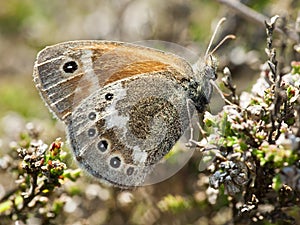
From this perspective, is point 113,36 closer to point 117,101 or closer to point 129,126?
point 117,101

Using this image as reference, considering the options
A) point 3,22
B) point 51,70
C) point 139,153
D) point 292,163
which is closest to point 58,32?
point 3,22

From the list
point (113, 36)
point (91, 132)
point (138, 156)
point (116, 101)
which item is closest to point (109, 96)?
point (116, 101)

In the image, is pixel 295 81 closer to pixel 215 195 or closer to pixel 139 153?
pixel 215 195

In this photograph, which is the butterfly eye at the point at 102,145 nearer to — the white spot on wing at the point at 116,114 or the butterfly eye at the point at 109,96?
the white spot on wing at the point at 116,114

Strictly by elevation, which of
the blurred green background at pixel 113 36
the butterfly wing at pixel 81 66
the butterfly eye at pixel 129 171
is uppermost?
the blurred green background at pixel 113 36

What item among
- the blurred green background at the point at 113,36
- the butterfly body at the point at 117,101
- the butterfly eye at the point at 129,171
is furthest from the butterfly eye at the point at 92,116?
the blurred green background at the point at 113,36

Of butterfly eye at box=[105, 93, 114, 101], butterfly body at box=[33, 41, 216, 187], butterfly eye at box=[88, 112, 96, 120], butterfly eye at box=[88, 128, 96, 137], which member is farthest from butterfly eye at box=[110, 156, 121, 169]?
butterfly eye at box=[105, 93, 114, 101]
